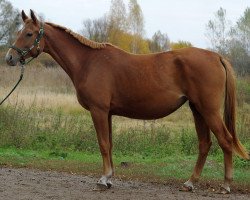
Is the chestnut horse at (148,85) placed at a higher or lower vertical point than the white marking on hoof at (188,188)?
higher

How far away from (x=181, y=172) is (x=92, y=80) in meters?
2.91

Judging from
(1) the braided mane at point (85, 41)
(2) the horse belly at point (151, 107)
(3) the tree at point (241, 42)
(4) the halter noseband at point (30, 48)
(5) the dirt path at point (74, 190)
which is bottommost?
(5) the dirt path at point (74, 190)

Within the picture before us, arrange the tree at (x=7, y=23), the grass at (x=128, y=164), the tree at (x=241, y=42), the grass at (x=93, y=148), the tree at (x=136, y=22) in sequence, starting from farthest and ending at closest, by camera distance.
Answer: the tree at (x=136, y=22) < the tree at (x=7, y=23) < the tree at (x=241, y=42) < the grass at (x=93, y=148) < the grass at (x=128, y=164)

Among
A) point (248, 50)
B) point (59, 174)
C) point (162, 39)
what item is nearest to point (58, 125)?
point (59, 174)

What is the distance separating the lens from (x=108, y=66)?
696cm

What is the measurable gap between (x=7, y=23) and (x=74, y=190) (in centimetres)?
3836

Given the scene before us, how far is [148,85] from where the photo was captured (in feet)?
22.4

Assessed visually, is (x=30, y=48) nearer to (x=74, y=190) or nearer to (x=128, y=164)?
(x=74, y=190)

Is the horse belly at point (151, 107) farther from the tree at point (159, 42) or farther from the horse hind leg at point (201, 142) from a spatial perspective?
A: the tree at point (159, 42)

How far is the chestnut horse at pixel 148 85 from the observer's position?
6.67 meters

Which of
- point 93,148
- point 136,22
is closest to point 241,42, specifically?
point 136,22

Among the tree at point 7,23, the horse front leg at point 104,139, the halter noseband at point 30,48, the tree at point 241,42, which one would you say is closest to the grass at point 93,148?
the horse front leg at point 104,139

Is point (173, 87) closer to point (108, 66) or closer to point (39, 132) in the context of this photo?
point (108, 66)

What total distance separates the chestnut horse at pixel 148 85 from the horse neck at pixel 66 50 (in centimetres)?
2
